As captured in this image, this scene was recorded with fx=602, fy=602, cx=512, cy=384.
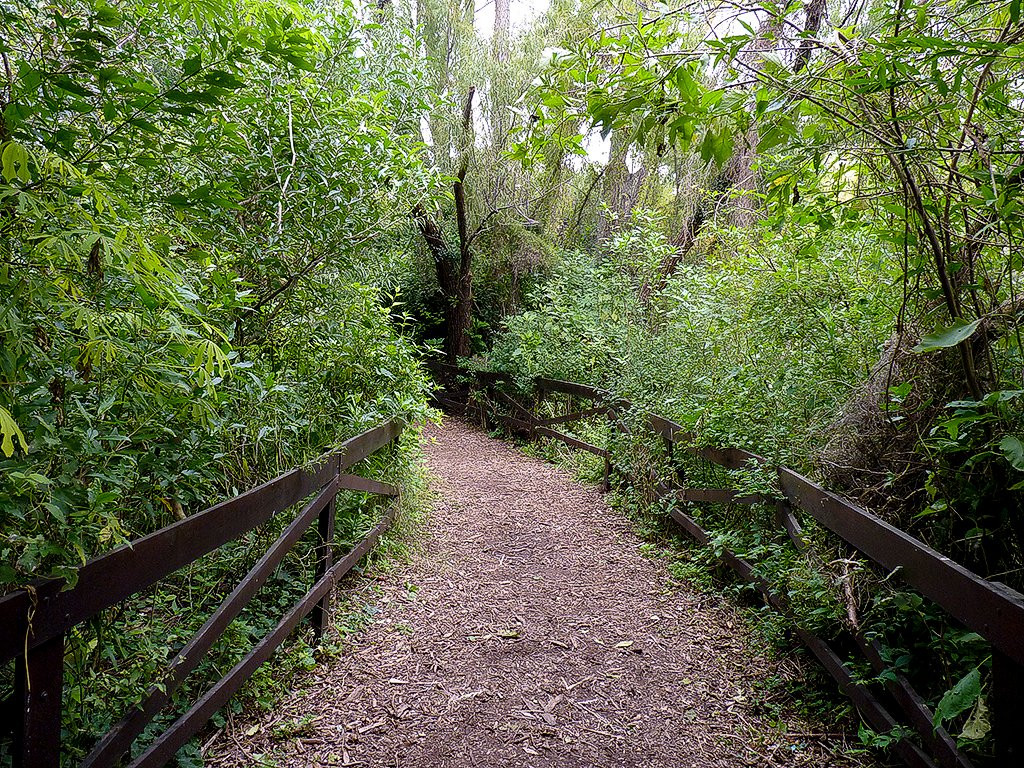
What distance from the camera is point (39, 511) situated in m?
1.56

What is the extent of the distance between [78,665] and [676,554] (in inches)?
178

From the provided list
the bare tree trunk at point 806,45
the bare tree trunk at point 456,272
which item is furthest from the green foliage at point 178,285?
the bare tree trunk at point 456,272

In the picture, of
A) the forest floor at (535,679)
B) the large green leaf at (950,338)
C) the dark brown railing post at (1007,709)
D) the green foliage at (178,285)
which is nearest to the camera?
the green foliage at (178,285)

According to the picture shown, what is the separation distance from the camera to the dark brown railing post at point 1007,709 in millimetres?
1874

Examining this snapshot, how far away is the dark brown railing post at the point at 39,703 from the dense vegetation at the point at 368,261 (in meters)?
0.23

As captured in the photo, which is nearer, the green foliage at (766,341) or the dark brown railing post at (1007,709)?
the dark brown railing post at (1007,709)

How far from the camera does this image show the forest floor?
2.92m

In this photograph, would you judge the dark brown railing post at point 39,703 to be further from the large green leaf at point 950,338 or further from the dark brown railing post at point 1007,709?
the dark brown railing post at point 1007,709

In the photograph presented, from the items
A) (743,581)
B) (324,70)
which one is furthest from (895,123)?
(743,581)

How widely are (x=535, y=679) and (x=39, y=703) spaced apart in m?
2.63

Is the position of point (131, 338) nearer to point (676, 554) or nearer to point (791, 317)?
point (791, 317)

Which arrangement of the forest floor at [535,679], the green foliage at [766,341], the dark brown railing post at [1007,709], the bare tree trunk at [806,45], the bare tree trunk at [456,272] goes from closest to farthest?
the dark brown railing post at [1007,709], the bare tree trunk at [806,45], the forest floor at [535,679], the green foliage at [766,341], the bare tree trunk at [456,272]

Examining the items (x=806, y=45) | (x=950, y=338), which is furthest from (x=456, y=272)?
(x=950, y=338)

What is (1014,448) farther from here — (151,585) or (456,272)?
(456,272)
